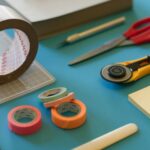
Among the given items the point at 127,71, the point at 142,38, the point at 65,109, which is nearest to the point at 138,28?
the point at 142,38

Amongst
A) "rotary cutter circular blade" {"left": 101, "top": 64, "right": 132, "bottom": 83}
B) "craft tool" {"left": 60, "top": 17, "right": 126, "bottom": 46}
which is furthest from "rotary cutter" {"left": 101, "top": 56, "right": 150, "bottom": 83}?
"craft tool" {"left": 60, "top": 17, "right": 126, "bottom": 46}

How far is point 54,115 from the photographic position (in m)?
0.51

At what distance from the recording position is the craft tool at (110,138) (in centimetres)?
47

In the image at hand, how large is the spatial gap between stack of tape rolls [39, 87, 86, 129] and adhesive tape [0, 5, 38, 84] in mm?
79

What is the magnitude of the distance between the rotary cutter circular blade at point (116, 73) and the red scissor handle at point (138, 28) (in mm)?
121

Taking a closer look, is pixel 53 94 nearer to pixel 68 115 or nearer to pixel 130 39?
pixel 68 115

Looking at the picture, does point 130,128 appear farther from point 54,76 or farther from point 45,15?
point 45,15

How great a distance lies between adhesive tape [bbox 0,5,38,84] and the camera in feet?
1.82

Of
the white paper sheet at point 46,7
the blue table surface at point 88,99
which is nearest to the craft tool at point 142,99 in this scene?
the blue table surface at point 88,99

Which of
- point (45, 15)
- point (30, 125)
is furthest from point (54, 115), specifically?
point (45, 15)

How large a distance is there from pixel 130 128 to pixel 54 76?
17 centimetres

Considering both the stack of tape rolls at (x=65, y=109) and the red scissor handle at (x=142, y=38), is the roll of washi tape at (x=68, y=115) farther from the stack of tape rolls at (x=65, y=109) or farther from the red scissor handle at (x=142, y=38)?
the red scissor handle at (x=142, y=38)

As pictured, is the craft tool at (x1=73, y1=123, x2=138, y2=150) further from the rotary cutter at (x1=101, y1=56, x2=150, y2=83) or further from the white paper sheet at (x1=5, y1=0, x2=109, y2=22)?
the white paper sheet at (x1=5, y1=0, x2=109, y2=22)

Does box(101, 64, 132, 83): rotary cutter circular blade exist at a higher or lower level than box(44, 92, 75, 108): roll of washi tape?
lower
